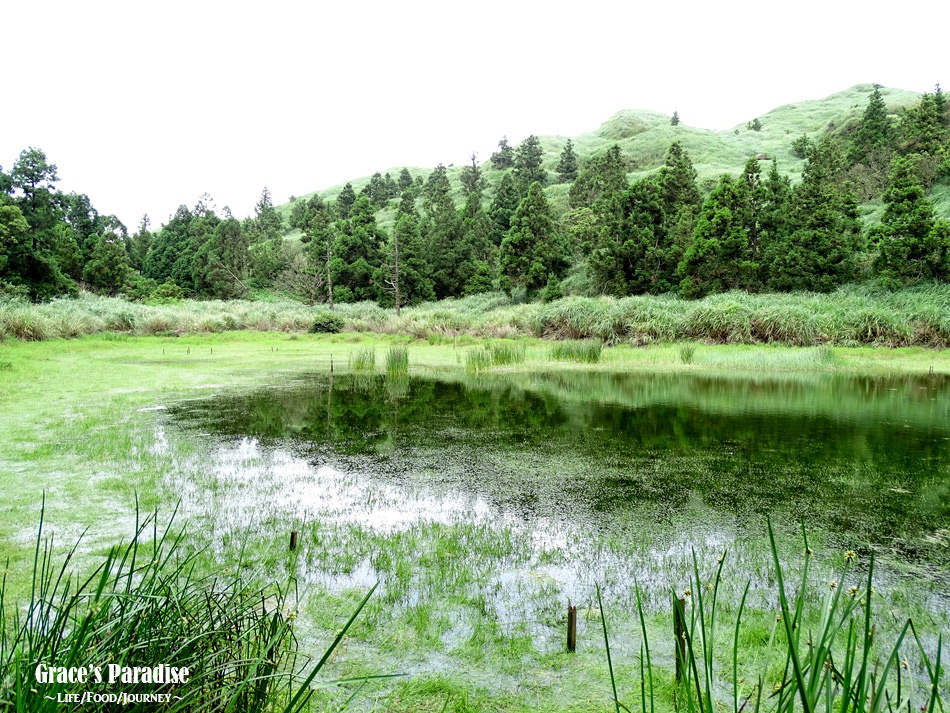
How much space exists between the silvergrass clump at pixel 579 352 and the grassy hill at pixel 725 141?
16.3m

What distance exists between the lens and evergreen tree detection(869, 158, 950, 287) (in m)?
19.4

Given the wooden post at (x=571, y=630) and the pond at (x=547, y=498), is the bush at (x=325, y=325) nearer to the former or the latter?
the pond at (x=547, y=498)

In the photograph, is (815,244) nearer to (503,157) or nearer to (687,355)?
(687,355)

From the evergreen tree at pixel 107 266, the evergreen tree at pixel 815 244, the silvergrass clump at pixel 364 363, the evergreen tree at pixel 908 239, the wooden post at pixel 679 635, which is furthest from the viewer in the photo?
the evergreen tree at pixel 107 266

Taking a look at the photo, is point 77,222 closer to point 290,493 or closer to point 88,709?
point 290,493

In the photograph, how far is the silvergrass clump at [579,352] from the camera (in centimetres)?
1544

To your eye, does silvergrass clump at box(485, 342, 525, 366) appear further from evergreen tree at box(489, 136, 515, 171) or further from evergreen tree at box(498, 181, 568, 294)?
evergreen tree at box(489, 136, 515, 171)

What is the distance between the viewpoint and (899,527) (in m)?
4.33

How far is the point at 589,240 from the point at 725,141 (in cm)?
3663

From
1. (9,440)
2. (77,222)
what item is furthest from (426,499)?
(77,222)

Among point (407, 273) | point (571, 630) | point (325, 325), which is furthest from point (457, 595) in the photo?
point (407, 273)

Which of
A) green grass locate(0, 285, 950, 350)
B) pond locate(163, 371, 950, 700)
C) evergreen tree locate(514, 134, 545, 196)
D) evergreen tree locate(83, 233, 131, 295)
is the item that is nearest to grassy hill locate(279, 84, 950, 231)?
evergreen tree locate(514, 134, 545, 196)

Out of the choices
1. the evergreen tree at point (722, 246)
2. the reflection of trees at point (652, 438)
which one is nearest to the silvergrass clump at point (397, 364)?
the reflection of trees at point (652, 438)

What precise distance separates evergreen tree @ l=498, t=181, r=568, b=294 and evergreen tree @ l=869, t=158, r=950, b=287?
586 inches
